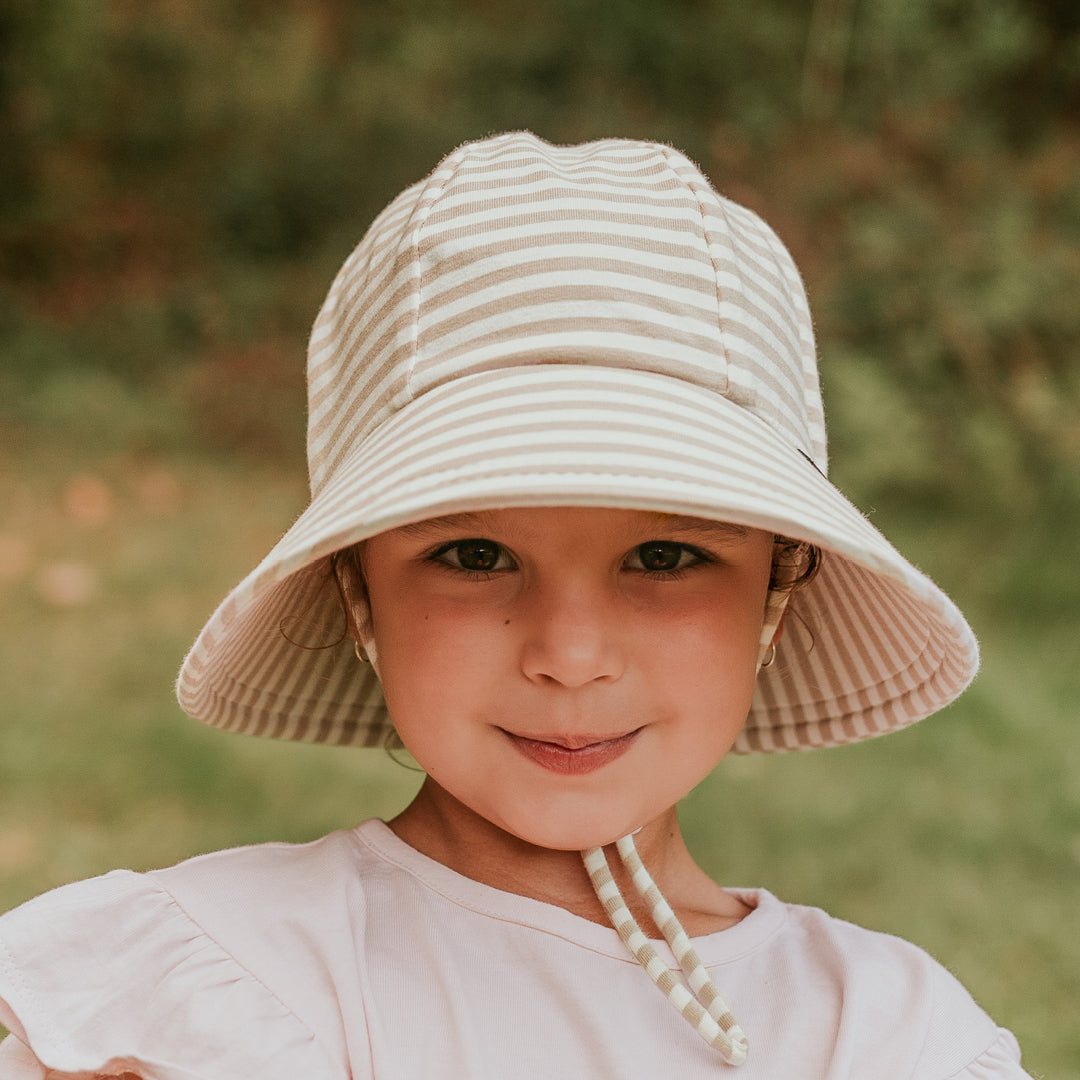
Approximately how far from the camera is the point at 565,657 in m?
0.89

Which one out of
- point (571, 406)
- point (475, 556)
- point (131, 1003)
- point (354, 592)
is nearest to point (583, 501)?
point (571, 406)

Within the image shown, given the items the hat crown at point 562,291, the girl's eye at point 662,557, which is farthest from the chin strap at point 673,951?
the hat crown at point 562,291

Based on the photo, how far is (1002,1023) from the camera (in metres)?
1.66

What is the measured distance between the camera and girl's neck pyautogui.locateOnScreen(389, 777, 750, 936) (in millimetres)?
1032

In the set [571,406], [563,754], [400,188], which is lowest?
[563,754]

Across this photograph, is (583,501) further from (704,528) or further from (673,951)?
(673,951)

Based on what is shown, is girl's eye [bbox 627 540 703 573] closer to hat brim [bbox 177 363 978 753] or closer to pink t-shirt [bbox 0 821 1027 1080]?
hat brim [bbox 177 363 978 753]

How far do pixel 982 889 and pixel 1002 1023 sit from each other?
39 centimetres

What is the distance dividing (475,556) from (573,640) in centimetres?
11

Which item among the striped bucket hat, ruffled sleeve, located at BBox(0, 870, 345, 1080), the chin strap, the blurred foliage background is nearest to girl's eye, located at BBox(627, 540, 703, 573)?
the striped bucket hat

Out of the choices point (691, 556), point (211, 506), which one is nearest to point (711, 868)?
point (691, 556)

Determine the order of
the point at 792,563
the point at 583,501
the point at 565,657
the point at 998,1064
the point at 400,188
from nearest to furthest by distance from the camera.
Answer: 1. the point at 583,501
2. the point at 565,657
3. the point at 998,1064
4. the point at 792,563
5. the point at 400,188

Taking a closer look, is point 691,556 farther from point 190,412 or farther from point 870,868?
point 190,412

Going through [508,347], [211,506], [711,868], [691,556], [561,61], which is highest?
[561,61]
